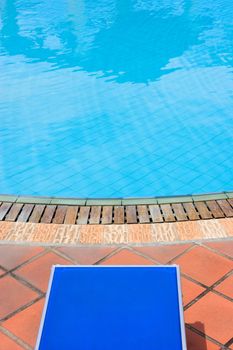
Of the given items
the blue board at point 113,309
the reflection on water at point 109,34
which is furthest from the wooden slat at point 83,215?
the reflection on water at point 109,34

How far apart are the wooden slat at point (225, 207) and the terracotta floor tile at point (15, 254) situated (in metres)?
1.82

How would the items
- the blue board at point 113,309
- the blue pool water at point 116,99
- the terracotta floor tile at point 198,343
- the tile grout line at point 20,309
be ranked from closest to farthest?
1. the blue board at point 113,309
2. the terracotta floor tile at point 198,343
3. the tile grout line at point 20,309
4. the blue pool water at point 116,99

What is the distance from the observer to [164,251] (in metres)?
4.30

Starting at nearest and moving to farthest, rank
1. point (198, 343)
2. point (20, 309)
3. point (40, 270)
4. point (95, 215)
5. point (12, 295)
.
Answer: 1. point (198, 343)
2. point (20, 309)
3. point (12, 295)
4. point (40, 270)
5. point (95, 215)

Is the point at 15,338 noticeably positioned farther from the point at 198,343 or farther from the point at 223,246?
the point at 223,246

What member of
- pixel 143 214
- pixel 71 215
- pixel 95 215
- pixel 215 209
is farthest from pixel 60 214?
pixel 215 209

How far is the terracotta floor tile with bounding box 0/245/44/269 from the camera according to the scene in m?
4.20

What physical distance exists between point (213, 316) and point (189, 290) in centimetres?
30

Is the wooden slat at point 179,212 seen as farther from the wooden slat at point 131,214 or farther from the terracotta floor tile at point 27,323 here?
the terracotta floor tile at point 27,323

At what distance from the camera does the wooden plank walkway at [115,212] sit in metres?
4.77

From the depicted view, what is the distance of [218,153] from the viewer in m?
6.71

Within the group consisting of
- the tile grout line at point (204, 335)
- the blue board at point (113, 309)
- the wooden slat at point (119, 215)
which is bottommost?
the wooden slat at point (119, 215)

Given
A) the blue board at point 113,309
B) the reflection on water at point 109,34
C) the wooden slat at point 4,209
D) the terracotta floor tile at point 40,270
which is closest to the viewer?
the blue board at point 113,309

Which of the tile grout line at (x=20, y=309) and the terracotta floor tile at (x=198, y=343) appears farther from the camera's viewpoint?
the tile grout line at (x=20, y=309)
